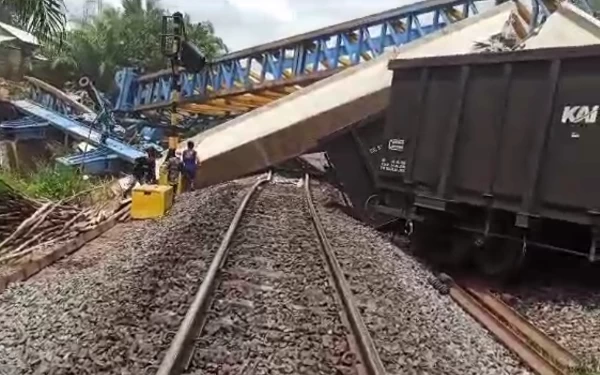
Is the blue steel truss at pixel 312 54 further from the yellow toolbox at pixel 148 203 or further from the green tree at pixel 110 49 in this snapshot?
the green tree at pixel 110 49

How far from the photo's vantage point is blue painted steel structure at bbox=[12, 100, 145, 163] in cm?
2347

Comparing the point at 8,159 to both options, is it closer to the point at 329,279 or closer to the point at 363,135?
the point at 363,135

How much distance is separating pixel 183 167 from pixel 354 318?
1180cm

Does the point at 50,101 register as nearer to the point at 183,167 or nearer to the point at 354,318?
the point at 183,167

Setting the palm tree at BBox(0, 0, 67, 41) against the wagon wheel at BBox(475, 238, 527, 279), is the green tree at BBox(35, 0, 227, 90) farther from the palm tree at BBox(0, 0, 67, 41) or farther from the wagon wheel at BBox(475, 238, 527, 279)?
the wagon wheel at BBox(475, 238, 527, 279)

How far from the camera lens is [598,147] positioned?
8156 mm

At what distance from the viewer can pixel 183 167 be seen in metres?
Answer: 17.5

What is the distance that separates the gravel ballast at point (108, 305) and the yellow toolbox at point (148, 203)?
2462 millimetres

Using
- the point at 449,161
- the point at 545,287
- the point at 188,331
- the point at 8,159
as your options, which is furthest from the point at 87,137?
the point at 188,331

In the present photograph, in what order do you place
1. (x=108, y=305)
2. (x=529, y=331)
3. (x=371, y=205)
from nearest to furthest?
1. (x=108, y=305)
2. (x=529, y=331)
3. (x=371, y=205)

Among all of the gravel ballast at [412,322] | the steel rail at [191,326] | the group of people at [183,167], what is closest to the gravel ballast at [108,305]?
the steel rail at [191,326]

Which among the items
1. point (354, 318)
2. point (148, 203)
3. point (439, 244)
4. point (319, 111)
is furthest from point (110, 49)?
point (354, 318)

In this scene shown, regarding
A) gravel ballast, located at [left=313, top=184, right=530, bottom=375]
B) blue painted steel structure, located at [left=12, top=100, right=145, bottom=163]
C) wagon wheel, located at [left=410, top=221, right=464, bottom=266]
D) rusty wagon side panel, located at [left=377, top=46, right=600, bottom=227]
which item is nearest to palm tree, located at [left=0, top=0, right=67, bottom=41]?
rusty wagon side panel, located at [left=377, top=46, right=600, bottom=227]

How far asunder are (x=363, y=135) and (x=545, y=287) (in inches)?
200
